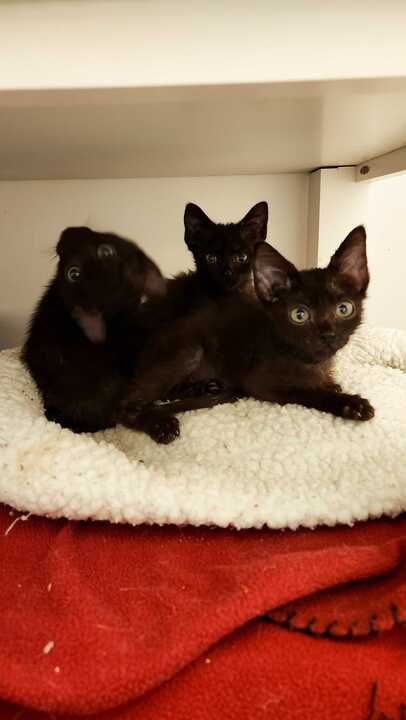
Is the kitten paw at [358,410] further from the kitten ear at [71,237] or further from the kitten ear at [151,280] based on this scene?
the kitten ear at [71,237]

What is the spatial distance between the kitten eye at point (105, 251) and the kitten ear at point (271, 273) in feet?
0.78

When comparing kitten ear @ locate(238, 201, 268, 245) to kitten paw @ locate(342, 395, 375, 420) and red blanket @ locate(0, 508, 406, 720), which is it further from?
red blanket @ locate(0, 508, 406, 720)

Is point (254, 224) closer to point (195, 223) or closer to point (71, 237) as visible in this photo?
point (195, 223)

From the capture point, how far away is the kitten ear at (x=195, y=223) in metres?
1.28

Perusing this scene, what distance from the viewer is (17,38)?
1.48 ft

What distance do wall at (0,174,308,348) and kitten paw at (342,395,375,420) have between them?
0.78 m

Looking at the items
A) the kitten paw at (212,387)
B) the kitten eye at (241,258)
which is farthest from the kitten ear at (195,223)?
the kitten paw at (212,387)

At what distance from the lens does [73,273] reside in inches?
34.6

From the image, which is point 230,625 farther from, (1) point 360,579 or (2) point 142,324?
(2) point 142,324

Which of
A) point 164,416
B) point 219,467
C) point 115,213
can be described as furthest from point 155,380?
point 115,213

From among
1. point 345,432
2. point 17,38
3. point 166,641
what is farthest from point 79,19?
point 345,432

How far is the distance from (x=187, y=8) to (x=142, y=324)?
596mm

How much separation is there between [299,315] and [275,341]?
9 cm

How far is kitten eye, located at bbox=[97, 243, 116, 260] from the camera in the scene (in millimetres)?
884
